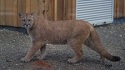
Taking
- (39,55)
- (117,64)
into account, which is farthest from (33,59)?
(117,64)

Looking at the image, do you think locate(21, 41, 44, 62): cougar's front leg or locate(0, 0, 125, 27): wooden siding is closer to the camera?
locate(21, 41, 44, 62): cougar's front leg

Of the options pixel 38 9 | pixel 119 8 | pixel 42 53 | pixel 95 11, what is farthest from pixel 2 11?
pixel 119 8

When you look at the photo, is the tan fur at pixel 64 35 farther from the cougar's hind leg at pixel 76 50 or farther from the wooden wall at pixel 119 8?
the wooden wall at pixel 119 8

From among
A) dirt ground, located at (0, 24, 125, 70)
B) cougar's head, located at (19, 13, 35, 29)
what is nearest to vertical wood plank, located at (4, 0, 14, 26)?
dirt ground, located at (0, 24, 125, 70)

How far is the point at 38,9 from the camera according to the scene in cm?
895

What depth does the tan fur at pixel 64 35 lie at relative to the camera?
7.03 m

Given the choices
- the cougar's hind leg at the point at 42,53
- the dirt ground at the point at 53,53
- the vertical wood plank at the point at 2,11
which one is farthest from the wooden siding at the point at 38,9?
the cougar's hind leg at the point at 42,53

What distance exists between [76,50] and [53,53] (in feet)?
2.80

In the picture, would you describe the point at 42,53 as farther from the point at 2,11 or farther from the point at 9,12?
the point at 2,11

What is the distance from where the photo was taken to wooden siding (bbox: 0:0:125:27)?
8.98 meters

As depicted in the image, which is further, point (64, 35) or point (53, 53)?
point (53, 53)

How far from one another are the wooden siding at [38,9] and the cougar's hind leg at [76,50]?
2016 mm

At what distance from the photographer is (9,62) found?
23.2ft

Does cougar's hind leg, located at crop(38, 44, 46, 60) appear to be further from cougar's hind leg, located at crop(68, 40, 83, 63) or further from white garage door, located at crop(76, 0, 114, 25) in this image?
white garage door, located at crop(76, 0, 114, 25)
